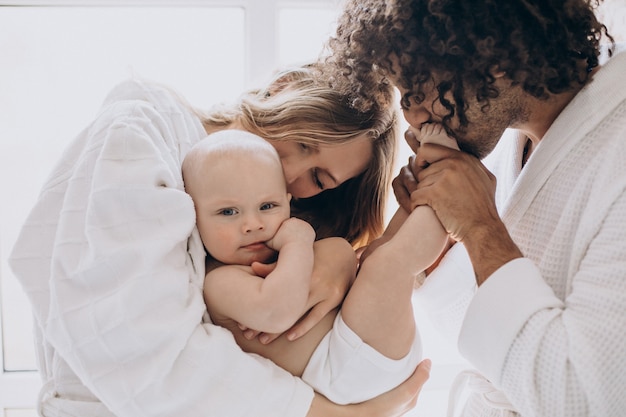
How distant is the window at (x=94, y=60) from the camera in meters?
2.16

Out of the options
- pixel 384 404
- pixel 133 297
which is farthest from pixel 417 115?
pixel 133 297

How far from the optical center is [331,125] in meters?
1.54

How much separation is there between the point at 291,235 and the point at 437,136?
410 millimetres

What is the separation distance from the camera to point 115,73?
7.18 ft

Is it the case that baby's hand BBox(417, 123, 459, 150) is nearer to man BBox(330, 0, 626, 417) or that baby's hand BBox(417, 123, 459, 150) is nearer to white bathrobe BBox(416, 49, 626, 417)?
man BBox(330, 0, 626, 417)

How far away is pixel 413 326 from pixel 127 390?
55 centimetres

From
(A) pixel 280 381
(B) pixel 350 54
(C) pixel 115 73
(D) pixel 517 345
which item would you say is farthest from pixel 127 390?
(C) pixel 115 73

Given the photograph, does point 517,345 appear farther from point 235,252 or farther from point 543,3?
point 543,3

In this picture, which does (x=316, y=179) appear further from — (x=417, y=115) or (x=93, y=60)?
(x=93, y=60)

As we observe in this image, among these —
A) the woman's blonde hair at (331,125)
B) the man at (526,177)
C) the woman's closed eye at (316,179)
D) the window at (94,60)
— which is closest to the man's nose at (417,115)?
the man at (526,177)

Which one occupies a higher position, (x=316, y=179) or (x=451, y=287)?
(x=316, y=179)

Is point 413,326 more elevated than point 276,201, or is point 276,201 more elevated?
point 276,201

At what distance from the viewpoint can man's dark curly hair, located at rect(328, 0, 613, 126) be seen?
118cm

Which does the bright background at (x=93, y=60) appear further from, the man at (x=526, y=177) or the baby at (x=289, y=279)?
the baby at (x=289, y=279)
